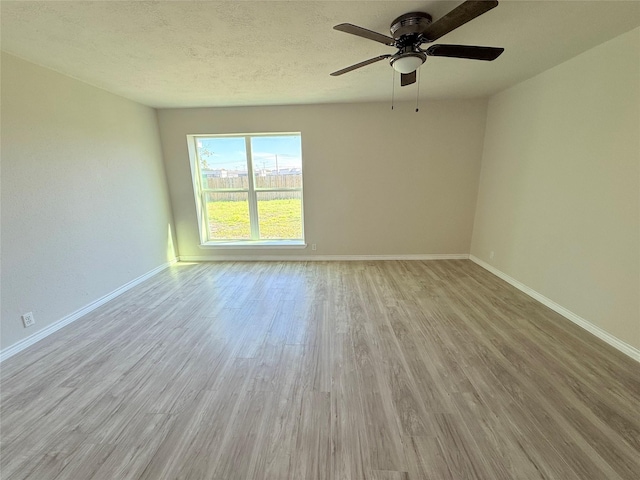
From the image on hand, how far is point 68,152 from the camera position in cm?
273

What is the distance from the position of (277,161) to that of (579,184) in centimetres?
381

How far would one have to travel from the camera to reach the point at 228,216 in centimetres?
469

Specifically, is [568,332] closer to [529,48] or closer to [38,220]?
[529,48]

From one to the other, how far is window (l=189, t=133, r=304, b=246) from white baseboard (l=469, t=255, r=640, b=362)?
3.14 m

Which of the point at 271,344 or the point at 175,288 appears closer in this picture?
the point at 271,344

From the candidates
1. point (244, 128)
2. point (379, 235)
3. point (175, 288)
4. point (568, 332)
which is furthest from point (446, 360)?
point (244, 128)

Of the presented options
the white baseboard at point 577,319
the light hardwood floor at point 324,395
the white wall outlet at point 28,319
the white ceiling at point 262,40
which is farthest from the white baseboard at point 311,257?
the white ceiling at point 262,40

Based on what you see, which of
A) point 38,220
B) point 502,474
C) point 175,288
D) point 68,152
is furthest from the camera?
Answer: point 175,288

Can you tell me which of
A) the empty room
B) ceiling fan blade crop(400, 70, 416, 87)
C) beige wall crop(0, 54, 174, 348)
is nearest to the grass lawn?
the empty room

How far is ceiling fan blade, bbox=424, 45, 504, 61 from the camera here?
5.76 feet

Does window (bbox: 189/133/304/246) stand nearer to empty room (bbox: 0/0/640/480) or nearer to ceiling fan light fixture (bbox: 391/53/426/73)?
empty room (bbox: 0/0/640/480)

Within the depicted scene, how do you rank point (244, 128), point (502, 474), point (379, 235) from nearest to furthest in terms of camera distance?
point (502, 474)
point (244, 128)
point (379, 235)

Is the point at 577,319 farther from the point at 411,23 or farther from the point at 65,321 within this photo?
the point at 65,321

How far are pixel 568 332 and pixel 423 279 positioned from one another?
155 cm
